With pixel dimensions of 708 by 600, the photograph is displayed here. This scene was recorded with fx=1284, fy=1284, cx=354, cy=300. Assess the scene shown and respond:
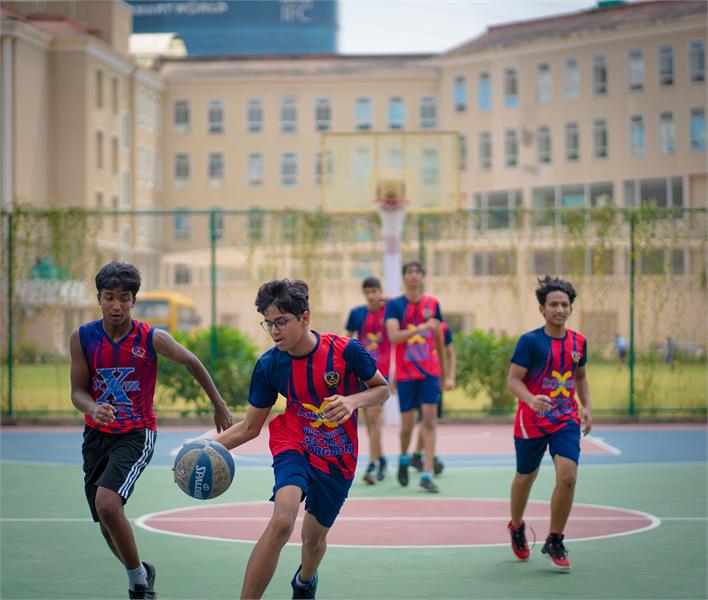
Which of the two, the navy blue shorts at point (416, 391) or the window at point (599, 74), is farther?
the window at point (599, 74)

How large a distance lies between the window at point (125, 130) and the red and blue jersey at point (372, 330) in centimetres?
4952

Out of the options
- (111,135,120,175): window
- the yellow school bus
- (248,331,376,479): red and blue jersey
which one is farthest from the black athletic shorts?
(111,135,120,175): window

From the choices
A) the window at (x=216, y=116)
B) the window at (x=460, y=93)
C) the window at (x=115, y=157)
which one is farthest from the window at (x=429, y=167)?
the window at (x=216, y=116)

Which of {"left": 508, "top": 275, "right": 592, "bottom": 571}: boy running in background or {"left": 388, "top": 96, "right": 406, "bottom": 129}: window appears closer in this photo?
{"left": 508, "top": 275, "right": 592, "bottom": 571}: boy running in background

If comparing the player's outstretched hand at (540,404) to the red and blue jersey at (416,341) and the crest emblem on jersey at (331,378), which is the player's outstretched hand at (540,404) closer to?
the crest emblem on jersey at (331,378)

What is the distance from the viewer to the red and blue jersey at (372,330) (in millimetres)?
12936

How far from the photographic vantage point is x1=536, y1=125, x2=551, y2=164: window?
188ft

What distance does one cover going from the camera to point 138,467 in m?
7.03

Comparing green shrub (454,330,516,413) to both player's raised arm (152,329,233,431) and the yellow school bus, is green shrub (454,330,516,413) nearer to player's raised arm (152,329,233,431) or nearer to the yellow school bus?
player's raised arm (152,329,233,431)

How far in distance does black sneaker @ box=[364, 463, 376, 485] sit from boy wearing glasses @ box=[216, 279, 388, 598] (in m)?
5.85

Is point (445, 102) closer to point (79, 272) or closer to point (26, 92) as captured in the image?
point (26, 92)

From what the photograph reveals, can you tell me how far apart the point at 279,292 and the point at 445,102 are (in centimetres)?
5553

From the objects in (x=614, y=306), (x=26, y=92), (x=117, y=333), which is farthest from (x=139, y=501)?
(x=26, y=92)

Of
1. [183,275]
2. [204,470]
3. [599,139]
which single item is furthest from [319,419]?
[183,275]
